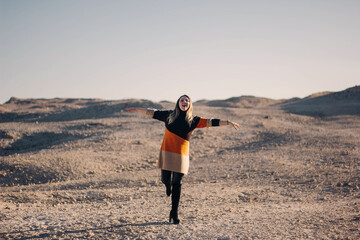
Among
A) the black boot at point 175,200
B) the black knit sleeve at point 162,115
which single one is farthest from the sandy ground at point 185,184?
the black knit sleeve at point 162,115

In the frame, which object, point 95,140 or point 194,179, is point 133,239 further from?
point 95,140

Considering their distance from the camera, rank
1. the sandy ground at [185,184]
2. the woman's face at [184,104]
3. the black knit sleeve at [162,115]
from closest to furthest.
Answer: the woman's face at [184,104], the sandy ground at [185,184], the black knit sleeve at [162,115]

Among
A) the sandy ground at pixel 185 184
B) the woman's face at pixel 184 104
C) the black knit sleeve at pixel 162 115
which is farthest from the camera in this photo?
the black knit sleeve at pixel 162 115

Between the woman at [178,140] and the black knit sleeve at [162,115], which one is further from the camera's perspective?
the black knit sleeve at [162,115]

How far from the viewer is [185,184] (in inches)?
430

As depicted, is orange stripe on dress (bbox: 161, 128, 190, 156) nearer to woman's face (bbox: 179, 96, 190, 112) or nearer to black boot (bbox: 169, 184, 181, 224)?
woman's face (bbox: 179, 96, 190, 112)

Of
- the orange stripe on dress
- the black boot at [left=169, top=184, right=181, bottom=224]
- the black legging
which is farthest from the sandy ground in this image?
the orange stripe on dress

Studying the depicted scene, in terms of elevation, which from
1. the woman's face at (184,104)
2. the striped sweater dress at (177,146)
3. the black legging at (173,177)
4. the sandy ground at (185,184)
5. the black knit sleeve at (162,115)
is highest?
the woman's face at (184,104)

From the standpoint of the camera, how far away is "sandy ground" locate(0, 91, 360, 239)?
573cm

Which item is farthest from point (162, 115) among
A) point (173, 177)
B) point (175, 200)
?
point (175, 200)

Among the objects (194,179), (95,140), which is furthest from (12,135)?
(194,179)

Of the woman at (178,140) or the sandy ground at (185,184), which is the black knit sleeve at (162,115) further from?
the sandy ground at (185,184)

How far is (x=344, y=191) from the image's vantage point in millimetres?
9547

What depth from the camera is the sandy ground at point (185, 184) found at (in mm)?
5727
